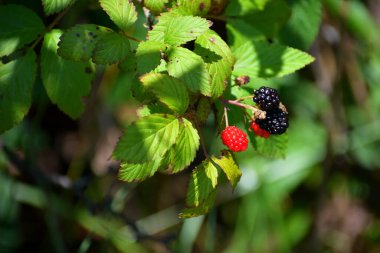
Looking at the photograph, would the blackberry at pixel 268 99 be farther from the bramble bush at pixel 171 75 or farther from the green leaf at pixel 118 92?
the green leaf at pixel 118 92

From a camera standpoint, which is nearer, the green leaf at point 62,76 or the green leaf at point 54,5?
the green leaf at point 54,5

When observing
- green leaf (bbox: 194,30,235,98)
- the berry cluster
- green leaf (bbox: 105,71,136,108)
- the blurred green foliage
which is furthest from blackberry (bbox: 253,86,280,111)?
green leaf (bbox: 105,71,136,108)

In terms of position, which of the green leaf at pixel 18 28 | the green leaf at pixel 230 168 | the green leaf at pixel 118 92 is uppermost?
the green leaf at pixel 18 28

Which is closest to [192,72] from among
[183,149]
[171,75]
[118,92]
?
[171,75]

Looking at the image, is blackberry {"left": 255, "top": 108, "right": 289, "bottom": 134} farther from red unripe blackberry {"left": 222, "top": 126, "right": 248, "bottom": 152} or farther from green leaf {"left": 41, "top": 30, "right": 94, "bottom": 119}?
green leaf {"left": 41, "top": 30, "right": 94, "bottom": 119}

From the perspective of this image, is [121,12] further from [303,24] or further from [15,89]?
[303,24]

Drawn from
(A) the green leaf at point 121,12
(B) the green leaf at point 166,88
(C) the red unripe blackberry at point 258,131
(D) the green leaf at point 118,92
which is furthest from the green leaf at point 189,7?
(D) the green leaf at point 118,92

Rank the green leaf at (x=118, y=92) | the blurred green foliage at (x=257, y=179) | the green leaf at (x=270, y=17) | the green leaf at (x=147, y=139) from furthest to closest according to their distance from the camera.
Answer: the green leaf at (x=118, y=92) → the blurred green foliage at (x=257, y=179) → the green leaf at (x=270, y=17) → the green leaf at (x=147, y=139)
